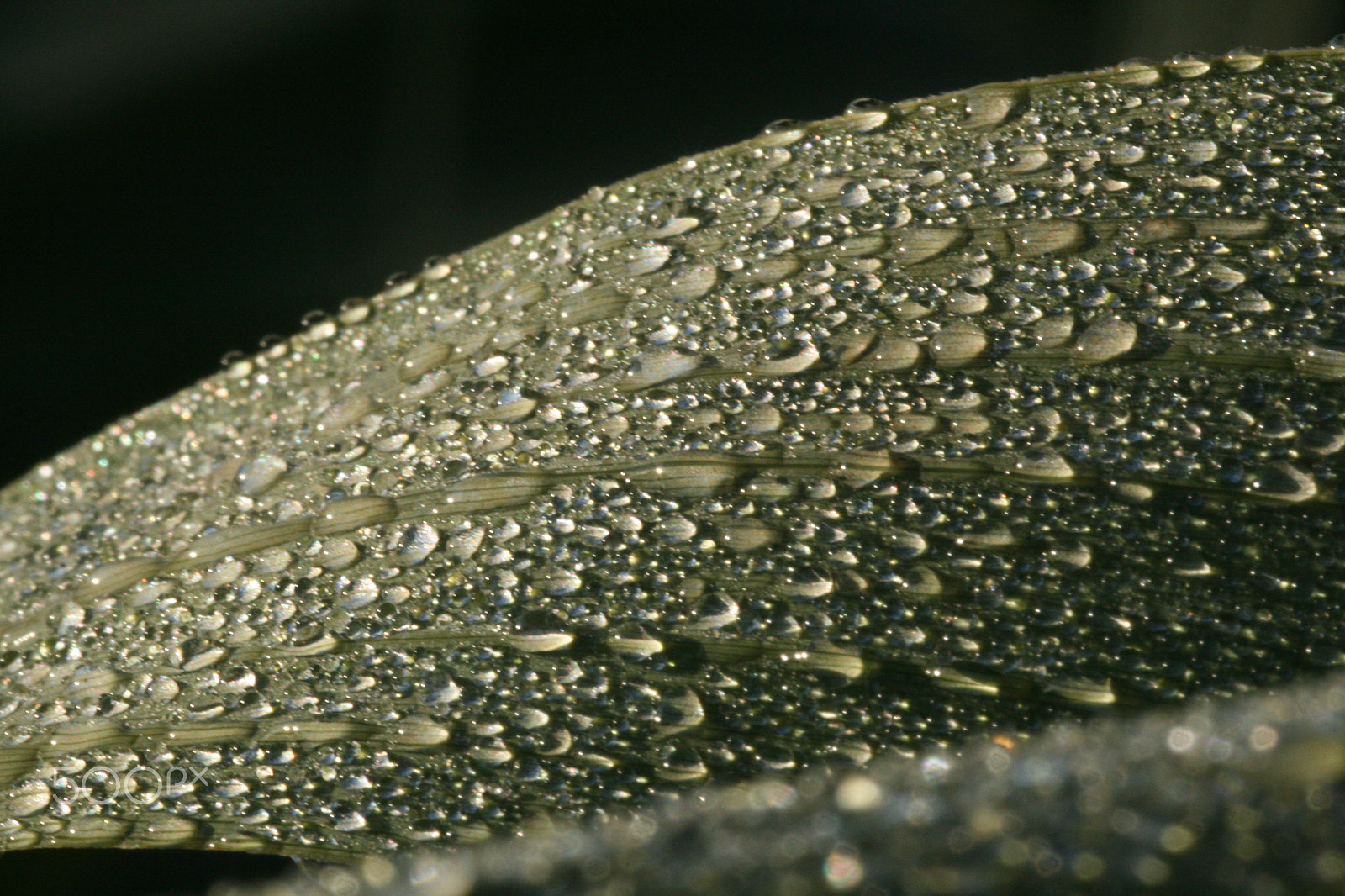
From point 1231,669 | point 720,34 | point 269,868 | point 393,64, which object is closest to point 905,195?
point 1231,669

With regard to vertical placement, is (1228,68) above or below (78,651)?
above

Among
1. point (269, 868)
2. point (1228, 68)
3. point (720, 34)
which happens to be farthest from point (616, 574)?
point (720, 34)

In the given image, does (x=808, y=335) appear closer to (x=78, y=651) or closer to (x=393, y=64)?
(x=78, y=651)

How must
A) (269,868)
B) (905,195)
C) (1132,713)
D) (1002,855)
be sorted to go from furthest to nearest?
(269,868) < (905,195) < (1132,713) < (1002,855)

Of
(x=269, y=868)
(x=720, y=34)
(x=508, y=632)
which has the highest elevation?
(x=508, y=632)

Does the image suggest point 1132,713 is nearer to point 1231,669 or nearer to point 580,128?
point 1231,669

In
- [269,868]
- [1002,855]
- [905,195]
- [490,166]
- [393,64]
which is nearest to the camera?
[1002,855]

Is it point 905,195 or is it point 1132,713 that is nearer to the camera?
point 1132,713
